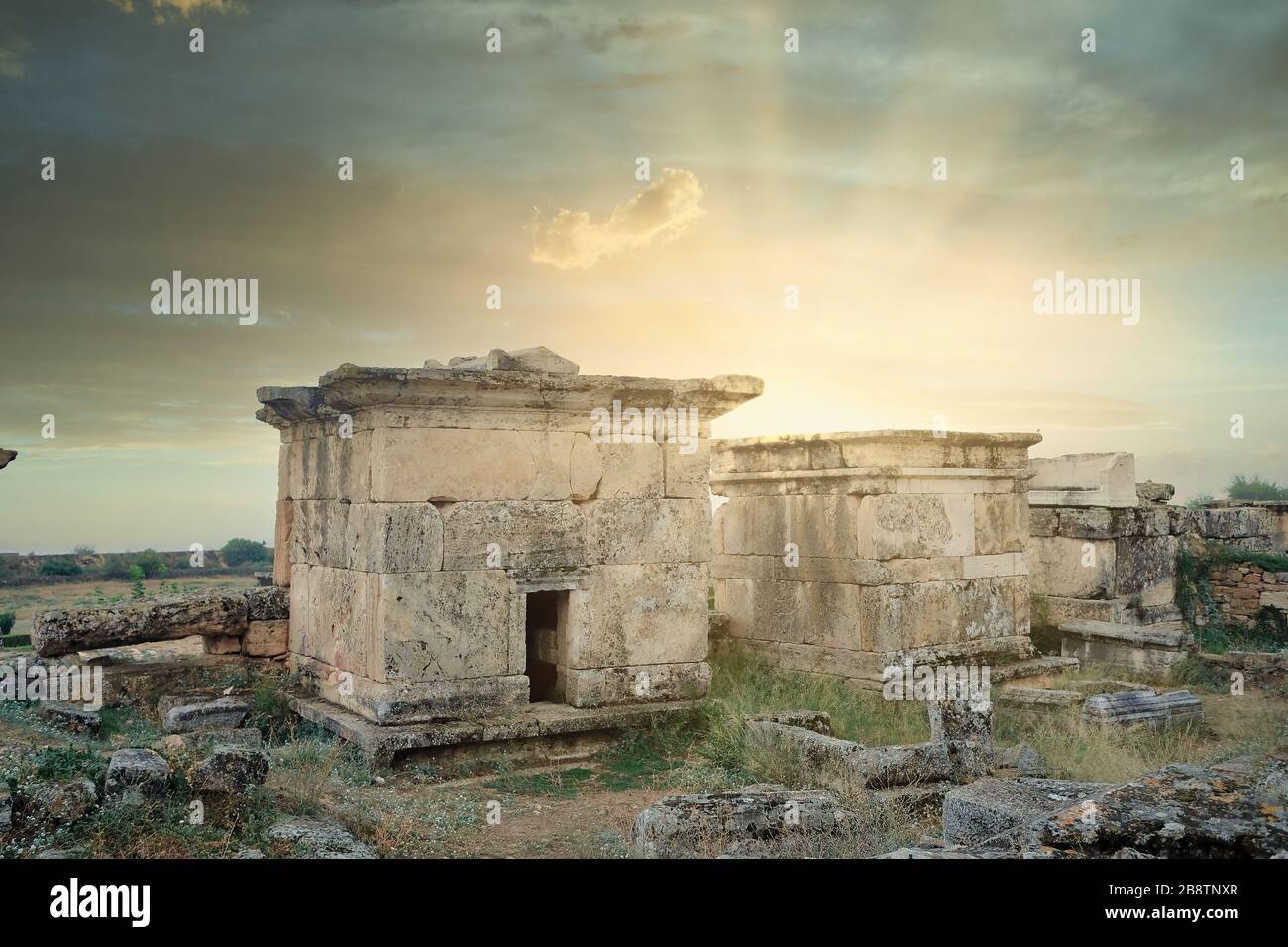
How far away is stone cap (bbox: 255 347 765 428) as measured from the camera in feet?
25.1

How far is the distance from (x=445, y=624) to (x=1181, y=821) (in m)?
5.26

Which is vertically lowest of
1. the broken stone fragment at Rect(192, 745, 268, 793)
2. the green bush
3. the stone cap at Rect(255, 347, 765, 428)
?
the broken stone fragment at Rect(192, 745, 268, 793)

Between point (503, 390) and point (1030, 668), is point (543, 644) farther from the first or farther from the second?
point (1030, 668)

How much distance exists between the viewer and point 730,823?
18.0 feet

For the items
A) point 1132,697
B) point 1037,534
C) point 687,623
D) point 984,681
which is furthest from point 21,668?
point 1037,534

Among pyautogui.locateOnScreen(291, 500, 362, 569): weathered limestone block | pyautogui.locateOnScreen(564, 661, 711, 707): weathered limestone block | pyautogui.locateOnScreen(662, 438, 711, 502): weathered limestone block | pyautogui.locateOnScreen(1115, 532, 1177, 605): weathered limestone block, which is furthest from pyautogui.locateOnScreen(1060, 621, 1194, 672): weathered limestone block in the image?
pyautogui.locateOnScreen(291, 500, 362, 569): weathered limestone block

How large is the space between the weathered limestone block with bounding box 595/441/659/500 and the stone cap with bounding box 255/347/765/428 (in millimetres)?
328

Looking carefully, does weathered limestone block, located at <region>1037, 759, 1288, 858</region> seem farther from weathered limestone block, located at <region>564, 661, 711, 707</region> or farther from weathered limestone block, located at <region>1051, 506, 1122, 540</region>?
weathered limestone block, located at <region>1051, 506, 1122, 540</region>

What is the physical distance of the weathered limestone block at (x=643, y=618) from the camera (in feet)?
27.5

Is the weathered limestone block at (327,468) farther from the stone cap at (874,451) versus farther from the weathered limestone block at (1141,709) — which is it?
the weathered limestone block at (1141,709)

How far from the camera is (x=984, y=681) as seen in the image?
9.65 meters

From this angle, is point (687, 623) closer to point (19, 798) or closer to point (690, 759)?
point (690, 759)

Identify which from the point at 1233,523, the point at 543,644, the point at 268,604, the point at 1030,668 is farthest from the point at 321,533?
the point at 1233,523
